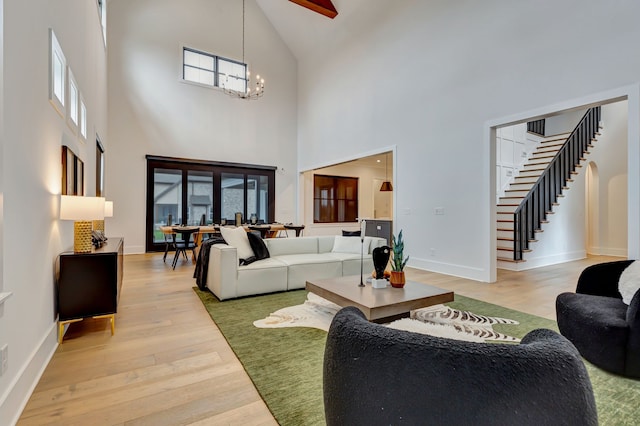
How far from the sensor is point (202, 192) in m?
8.17

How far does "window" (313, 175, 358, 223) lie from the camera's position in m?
10.0

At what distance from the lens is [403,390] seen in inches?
29.1

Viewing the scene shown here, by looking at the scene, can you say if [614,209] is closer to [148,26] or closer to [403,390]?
[403,390]

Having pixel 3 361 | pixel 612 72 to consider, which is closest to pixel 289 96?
pixel 612 72

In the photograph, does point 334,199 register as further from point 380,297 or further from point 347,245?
point 380,297

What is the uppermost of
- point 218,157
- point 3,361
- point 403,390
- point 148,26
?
point 148,26

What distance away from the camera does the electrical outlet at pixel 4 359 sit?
58.9 inches

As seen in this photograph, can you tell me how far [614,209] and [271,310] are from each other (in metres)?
8.36

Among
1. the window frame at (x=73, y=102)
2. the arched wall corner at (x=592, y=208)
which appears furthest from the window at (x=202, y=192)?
the arched wall corner at (x=592, y=208)

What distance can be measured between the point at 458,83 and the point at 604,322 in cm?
404

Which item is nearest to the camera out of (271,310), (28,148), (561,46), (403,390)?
(403,390)

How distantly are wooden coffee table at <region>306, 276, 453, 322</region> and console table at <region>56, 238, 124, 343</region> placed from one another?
1725mm

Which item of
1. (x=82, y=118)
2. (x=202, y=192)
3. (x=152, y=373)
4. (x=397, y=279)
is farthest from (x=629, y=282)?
(x=202, y=192)

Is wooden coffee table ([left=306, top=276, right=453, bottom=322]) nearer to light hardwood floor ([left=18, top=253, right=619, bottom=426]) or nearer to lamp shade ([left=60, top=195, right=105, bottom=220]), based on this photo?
light hardwood floor ([left=18, top=253, right=619, bottom=426])
